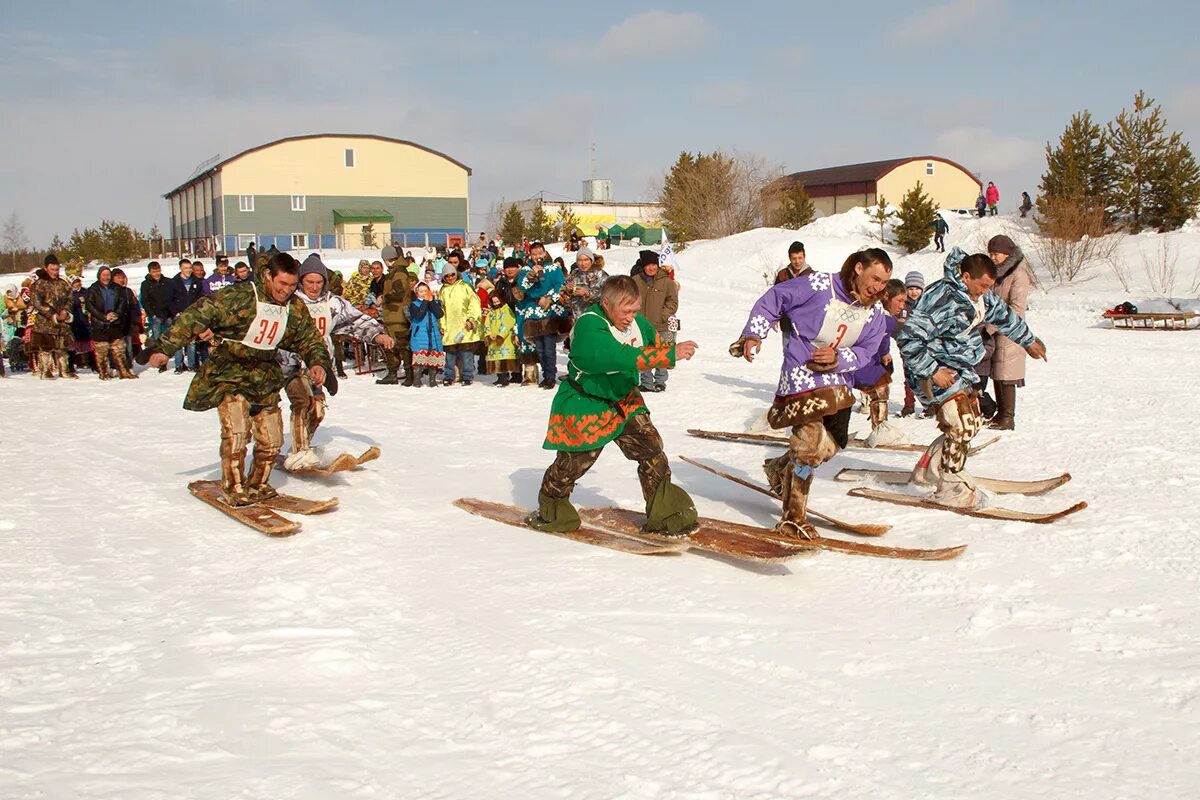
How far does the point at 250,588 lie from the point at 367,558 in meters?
0.77

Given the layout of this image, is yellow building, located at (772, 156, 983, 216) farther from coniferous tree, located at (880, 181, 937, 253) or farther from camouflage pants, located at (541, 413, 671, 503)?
camouflage pants, located at (541, 413, 671, 503)

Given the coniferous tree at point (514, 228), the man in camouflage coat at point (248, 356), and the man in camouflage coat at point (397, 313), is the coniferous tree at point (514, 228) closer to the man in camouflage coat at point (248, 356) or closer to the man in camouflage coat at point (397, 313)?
the man in camouflage coat at point (397, 313)

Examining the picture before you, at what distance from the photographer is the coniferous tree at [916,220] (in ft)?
118

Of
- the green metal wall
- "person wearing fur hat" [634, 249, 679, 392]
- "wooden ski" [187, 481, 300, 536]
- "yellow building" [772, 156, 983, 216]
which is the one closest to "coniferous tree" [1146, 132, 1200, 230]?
"yellow building" [772, 156, 983, 216]

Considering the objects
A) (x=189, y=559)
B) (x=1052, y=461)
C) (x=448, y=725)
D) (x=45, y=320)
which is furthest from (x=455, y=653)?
(x=45, y=320)

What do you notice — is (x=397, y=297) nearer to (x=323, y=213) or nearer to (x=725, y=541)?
(x=725, y=541)

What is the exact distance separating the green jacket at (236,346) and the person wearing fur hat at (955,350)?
4.15m

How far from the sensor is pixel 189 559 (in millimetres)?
5594

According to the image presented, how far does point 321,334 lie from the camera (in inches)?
304

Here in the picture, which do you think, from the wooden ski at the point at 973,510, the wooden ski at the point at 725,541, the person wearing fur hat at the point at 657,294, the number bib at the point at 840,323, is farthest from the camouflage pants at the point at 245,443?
the person wearing fur hat at the point at 657,294

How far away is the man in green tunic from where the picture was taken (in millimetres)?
5359

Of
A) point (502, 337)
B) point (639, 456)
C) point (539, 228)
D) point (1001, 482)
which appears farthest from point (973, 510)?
point (539, 228)

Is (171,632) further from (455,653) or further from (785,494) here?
(785,494)

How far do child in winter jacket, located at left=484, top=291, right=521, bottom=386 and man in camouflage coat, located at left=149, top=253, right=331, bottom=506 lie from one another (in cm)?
693
